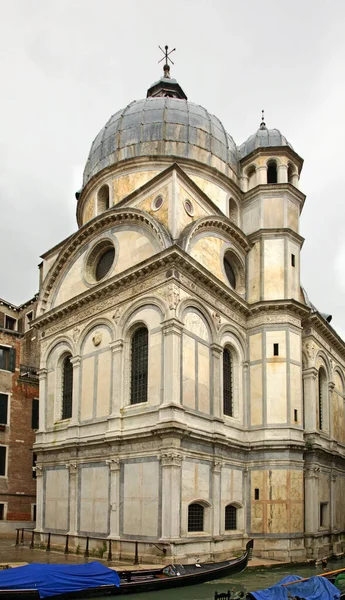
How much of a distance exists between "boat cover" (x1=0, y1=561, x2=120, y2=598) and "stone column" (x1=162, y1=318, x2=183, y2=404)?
7899 millimetres

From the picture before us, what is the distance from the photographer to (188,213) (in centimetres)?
2791

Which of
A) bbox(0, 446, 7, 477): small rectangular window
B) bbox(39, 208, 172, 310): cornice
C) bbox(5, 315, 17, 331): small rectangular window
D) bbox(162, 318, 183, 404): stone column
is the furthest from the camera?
bbox(5, 315, 17, 331): small rectangular window

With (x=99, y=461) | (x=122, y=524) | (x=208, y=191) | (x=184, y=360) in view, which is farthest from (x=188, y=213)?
(x=122, y=524)

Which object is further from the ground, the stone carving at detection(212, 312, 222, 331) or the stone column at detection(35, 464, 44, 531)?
the stone carving at detection(212, 312, 222, 331)

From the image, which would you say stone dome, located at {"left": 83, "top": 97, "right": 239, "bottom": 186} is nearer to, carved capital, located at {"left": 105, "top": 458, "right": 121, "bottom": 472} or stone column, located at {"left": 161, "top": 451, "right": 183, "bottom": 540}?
carved capital, located at {"left": 105, "top": 458, "right": 121, "bottom": 472}

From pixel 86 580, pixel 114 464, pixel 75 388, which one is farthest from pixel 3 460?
pixel 86 580

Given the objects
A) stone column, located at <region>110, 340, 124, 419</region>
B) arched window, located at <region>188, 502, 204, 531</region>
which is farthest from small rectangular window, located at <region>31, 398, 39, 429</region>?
arched window, located at <region>188, 502, 204, 531</region>

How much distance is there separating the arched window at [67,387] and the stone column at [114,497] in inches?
208

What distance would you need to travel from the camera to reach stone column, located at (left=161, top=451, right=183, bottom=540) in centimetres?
2264

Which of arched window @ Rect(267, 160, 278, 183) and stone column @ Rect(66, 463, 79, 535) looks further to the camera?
arched window @ Rect(267, 160, 278, 183)

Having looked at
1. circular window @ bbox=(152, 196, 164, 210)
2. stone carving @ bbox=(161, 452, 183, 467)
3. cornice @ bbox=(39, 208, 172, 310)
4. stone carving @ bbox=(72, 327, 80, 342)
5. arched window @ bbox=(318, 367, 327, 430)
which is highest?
circular window @ bbox=(152, 196, 164, 210)

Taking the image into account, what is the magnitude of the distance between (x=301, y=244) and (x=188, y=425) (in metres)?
13.0

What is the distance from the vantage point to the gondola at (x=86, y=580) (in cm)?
1535

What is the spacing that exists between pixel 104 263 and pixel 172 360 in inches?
337
